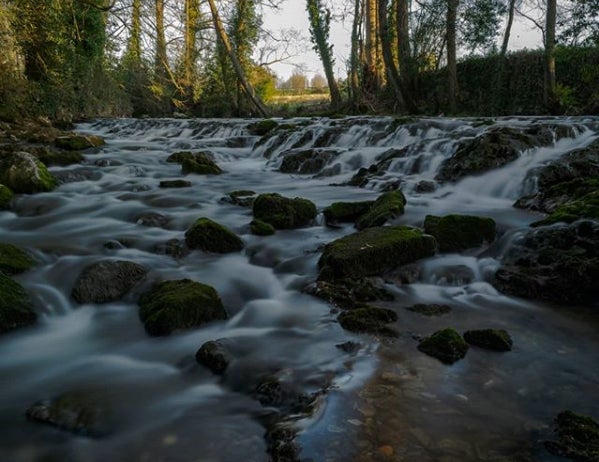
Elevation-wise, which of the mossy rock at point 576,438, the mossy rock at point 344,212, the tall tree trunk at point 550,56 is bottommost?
the mossy rock at point 576,438

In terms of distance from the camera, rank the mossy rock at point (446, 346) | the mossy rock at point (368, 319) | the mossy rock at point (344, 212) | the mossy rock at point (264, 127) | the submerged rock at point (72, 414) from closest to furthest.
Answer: the submerged rock at point (72, 414) < the mossy rock at point (446, 346) < the mossy rock at point (368, 319) < the mossy rock at point (344, 212) < the mossy rock at point (264, 127)

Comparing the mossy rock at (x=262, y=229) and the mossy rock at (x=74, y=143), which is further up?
the mossy rock at (x=74, y=143)

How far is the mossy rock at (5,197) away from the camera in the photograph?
7.09m

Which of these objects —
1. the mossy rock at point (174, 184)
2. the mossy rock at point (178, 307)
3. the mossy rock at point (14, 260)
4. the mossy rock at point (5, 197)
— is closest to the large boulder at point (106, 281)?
the mossy rock at point (178, 307)

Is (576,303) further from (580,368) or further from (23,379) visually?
(23,379)

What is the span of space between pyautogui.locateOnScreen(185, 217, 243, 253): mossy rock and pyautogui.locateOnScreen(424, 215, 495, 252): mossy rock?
216 cm

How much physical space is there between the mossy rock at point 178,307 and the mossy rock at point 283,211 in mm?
2370

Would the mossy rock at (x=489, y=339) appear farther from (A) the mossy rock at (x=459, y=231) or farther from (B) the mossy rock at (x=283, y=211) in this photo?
(B) the mossy rock at (x=283, y=211)

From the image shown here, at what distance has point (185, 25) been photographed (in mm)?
9953

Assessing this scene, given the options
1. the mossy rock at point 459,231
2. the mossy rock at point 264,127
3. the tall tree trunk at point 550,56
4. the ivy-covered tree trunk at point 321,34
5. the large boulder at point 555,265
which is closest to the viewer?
the large boulder at point 555,265

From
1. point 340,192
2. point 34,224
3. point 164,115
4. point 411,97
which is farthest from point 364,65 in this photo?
point 34,224

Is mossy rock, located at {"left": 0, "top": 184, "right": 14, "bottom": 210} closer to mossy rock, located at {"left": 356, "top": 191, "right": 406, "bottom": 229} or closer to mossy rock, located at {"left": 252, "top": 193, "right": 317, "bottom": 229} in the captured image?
mossy rock, located at {"left": 252, "top": 193, "right": 317, "bottom": 229}

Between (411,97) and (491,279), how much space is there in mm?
15757

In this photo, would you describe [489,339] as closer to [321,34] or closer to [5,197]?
[5,197]
